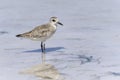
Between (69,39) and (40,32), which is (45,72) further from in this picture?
(69,39)

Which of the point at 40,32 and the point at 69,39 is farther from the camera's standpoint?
the point at 69,39

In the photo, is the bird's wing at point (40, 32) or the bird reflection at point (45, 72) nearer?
the bird reflection at point (45, 72)

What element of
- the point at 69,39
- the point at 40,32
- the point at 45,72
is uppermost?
the point at 40,32

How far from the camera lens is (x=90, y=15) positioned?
452 inches

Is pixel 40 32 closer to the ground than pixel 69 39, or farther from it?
farther from it

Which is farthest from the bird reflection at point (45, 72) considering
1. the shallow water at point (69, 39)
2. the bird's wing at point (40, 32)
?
the bird's wing at point (40, 32)

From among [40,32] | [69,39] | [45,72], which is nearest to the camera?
[45,72]

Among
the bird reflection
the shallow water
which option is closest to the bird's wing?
the shallow water

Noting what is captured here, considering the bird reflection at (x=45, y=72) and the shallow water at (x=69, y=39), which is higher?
the shallow water at (x=69, y=39)

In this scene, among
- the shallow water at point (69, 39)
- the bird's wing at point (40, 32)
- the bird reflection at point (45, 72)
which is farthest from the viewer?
the bird's wing at point (40, 32)

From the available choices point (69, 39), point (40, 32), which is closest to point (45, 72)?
point (40, 32)

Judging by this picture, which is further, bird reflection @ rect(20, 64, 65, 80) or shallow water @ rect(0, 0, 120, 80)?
shallow water @ rect(0, 0, 120, 80)

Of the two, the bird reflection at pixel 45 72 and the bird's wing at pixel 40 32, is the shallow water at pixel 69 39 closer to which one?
the bird reflection at pixel 45 72

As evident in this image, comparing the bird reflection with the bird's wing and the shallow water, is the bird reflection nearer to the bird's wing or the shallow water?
the shallow water
